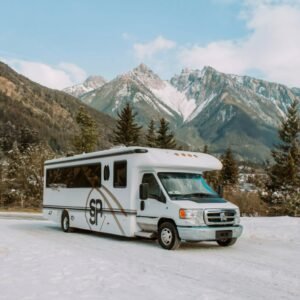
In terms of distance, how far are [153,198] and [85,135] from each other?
48.6 metres

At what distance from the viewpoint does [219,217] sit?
13.0 metres

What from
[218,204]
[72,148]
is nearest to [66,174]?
[218,204]

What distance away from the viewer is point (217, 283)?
8.63 meters

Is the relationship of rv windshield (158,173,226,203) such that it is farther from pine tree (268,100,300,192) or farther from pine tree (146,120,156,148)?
pine tree (146,120,156,148)

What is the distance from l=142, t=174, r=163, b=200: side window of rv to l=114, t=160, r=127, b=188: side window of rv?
0.76 m

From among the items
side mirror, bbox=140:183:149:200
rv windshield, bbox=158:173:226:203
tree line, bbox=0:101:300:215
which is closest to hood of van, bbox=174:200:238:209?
rv windshield, bbox=158:173:226:203

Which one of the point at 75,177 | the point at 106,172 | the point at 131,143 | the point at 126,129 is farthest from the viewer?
the point at 126,129

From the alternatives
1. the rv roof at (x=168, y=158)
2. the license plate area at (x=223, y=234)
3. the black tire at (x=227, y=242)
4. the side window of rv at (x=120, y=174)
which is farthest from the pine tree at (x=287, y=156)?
the license plate area at (x=223, y=234)

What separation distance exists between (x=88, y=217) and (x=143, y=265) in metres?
6.76

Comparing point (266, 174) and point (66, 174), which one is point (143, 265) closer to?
point (66, 174)

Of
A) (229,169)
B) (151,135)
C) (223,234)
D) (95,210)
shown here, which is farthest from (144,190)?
(229,169)

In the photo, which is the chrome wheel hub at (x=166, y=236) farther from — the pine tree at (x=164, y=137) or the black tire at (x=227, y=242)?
the pine tree at (x=164, y=137)

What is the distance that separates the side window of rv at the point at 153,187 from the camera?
13703mm

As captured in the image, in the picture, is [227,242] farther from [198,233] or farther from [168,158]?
[168,158]
